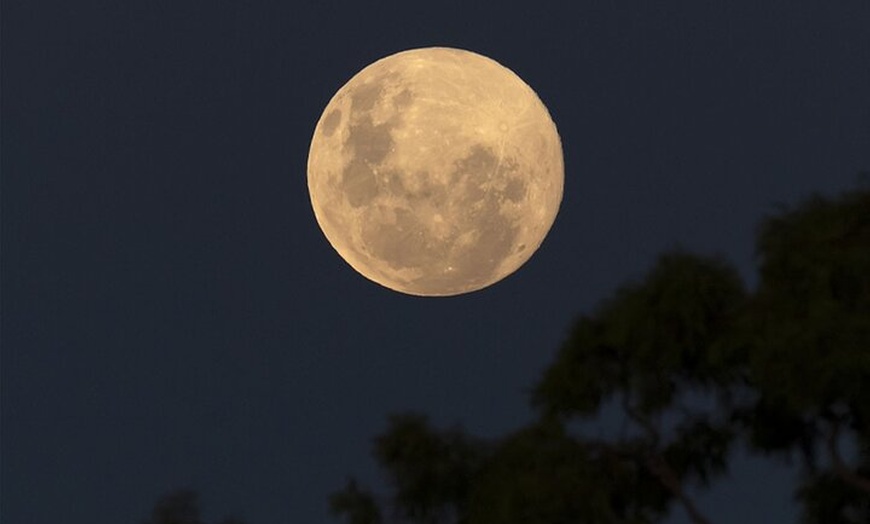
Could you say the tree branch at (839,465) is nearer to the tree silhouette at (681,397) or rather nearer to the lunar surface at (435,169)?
the tree silhouette at (681,397)

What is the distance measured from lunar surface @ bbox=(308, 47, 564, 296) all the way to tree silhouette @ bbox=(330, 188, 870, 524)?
2365mm

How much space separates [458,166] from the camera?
90.0 feet

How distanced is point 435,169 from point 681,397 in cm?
590

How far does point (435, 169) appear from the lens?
89.8 ft

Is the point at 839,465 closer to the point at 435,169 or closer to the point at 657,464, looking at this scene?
the point at 657,464

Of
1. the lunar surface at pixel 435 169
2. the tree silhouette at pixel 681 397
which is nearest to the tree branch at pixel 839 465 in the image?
A: the tree silhouette at pixel 681 397

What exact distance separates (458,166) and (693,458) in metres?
6.74

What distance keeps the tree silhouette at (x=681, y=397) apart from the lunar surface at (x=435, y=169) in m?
2.37

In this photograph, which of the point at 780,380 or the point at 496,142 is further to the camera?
the point at 496,142

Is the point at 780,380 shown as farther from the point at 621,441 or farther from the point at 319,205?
the point at 319,205

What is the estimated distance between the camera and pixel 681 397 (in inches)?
1163

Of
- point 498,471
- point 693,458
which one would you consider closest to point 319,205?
point 498,471

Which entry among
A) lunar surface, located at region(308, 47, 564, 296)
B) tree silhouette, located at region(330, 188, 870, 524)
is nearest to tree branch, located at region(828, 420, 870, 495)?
tree silhouette, located at region(330, 188, 870, 524)

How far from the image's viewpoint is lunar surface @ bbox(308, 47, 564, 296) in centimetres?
2745
